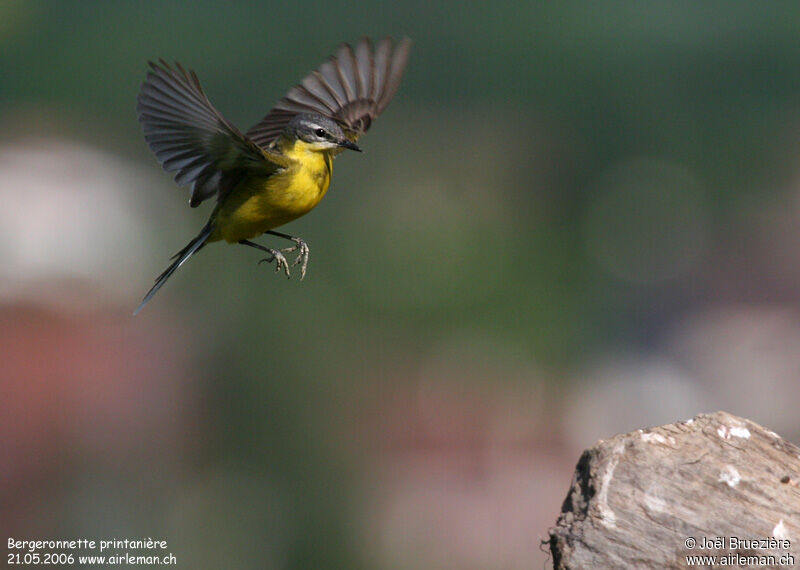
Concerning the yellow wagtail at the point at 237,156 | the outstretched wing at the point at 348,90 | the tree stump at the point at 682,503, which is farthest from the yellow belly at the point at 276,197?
the tree stump at the point at 682,503

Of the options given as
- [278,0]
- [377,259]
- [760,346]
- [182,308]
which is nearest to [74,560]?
[182,308]

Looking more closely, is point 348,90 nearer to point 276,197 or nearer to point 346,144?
point 346,144

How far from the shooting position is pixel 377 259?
5582mm

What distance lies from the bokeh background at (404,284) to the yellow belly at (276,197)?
2112 millimetres

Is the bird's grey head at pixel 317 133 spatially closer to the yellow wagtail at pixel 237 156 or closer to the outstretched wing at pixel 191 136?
the yellow wagtail at pixel 237 156

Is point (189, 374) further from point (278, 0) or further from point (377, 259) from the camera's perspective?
point (278, 0)

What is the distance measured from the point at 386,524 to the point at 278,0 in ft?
16.2

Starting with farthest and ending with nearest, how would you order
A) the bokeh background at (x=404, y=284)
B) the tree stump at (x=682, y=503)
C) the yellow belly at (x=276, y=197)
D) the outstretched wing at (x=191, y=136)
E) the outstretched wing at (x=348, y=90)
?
1. the bokeh background at (x=404, y=284)
2. the outstretched wing at (x=348, y=90)
3. the yellow belly at (x=276, y=197)
4. the outstretched wing at (x=191, y=136)
5. the tree stump at (x=682, y=503)

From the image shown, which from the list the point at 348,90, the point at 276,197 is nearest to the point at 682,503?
the point at 276,197

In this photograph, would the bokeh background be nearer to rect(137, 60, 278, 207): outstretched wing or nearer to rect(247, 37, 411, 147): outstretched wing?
rect(247, 37, 411, 147): outstretched wing

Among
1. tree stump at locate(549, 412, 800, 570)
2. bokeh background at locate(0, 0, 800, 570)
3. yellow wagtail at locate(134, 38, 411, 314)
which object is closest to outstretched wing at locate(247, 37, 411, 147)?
yellow wagtail at locate(134, 38, 411, 314)

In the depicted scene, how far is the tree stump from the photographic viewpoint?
70.9 inches

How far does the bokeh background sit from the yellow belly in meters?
2.11

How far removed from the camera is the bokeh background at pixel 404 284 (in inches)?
182
